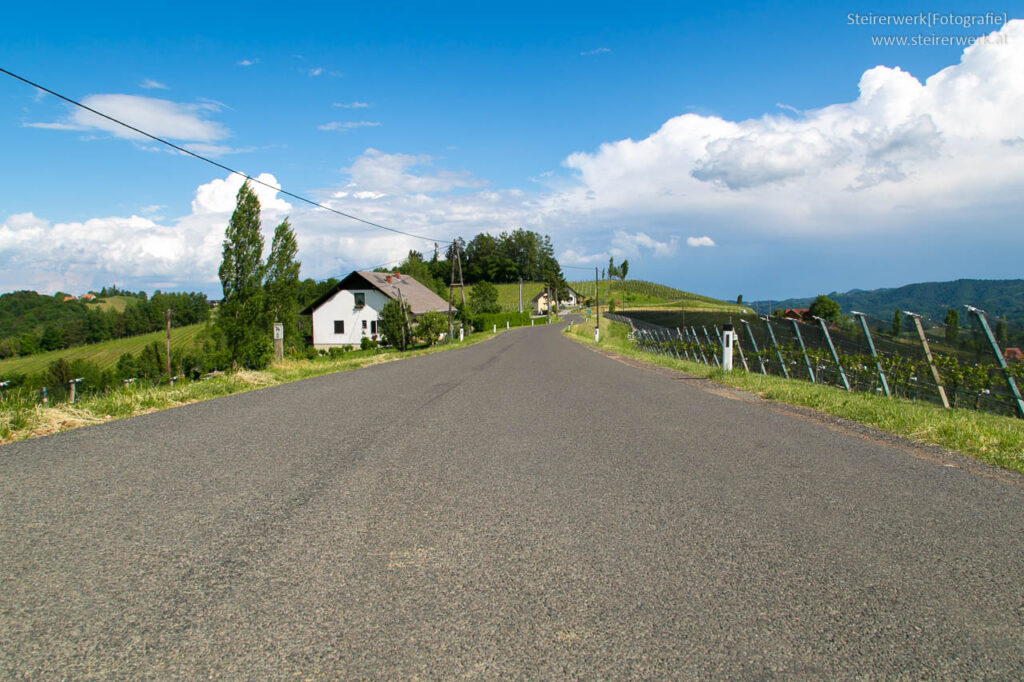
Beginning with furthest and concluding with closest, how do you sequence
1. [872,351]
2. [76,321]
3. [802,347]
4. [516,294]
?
[516,294] < [76,321] < [802,347] < [872,351]

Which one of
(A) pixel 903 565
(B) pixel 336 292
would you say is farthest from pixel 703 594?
(B) pixel 336 292

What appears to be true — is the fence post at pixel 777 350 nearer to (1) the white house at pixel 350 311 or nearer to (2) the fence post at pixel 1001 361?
(2) the fence post at pixel 1001 361

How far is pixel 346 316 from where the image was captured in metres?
65.0

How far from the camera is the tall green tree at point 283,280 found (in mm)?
44562

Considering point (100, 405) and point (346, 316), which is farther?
point (346, 316)

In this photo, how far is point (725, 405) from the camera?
10547 mm

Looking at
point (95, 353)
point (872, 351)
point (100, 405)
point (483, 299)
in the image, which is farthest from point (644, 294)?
point (100, 405)

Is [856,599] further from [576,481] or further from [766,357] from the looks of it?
[766,357]

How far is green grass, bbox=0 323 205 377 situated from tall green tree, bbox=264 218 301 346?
1293 inches

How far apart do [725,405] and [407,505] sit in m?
7.39

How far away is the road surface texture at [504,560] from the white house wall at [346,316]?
58.8 m

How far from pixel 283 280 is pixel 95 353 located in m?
57.8

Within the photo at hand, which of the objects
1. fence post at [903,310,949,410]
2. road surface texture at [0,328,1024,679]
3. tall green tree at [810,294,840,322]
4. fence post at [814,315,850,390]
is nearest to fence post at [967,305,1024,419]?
fence post at [903,310,949,410]

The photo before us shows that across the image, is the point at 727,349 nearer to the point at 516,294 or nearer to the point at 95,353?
the point at 95,353
